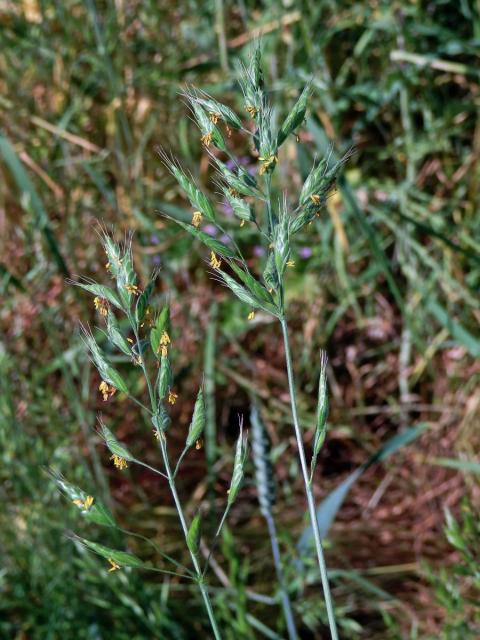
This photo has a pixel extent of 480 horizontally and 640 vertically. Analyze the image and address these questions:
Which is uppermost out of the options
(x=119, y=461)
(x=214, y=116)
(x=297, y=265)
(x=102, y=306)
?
(x=214, y=116)

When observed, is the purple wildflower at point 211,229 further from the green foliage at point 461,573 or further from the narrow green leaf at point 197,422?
the narrow green leaf at point 197,422

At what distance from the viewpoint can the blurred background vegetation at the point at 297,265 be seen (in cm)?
220

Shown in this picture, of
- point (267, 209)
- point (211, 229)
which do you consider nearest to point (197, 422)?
point (267, 209)

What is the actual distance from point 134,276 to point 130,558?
0.24 metres

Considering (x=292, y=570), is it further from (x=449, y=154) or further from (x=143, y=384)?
(x=449, y=154)

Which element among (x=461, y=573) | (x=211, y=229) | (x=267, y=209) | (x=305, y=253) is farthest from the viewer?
(x=211, y=229)

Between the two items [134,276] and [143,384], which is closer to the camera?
[134,276]

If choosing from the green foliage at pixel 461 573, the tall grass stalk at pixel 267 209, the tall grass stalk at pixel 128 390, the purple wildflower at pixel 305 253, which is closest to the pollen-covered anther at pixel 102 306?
the tall grass stalk at pixel 128 390

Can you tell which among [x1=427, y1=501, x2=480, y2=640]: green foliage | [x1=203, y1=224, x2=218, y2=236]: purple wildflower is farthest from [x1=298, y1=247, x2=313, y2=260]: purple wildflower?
[x1=427, y1=501, x2=480, y2=640]: green foliage

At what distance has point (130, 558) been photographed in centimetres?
80

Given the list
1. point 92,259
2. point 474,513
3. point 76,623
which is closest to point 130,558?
point 474,513

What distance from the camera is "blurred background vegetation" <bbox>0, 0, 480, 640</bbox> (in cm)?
220

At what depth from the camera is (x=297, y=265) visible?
2496 millimetres

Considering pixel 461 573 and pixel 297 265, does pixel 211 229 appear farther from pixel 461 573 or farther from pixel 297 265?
pixel 461 573
